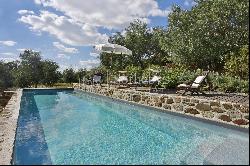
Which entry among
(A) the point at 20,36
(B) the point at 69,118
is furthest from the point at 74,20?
(B) the point at 69,118

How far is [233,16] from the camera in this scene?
1861 cm

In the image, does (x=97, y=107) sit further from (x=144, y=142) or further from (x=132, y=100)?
(x=144, y=142)

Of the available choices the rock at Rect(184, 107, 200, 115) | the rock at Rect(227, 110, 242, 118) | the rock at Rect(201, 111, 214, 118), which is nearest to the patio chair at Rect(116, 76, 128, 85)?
the rock at Rect(184, 107, 200, 115)

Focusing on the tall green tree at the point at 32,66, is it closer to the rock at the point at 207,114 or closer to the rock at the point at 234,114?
the rock at the point at 207,114

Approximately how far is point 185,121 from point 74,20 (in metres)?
20.5

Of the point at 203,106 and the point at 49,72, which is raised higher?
the point at 49,72

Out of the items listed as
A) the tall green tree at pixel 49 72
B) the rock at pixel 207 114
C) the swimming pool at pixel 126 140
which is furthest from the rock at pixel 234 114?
the tall green tree at pixel 49 72

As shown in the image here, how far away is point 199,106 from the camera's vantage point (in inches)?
359

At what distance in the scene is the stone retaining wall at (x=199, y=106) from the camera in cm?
753

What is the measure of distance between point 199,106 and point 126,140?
2.68m

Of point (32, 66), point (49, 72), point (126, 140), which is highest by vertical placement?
point (32, 66)

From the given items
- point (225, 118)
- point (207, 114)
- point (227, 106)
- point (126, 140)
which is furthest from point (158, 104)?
point (126, 140)

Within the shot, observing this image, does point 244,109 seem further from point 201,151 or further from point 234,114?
point 201,151

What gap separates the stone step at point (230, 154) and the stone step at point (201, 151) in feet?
0.32
